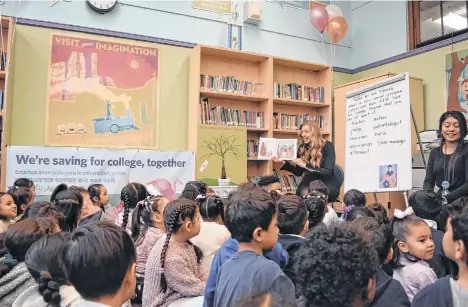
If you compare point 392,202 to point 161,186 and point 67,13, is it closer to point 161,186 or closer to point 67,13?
point 161,186

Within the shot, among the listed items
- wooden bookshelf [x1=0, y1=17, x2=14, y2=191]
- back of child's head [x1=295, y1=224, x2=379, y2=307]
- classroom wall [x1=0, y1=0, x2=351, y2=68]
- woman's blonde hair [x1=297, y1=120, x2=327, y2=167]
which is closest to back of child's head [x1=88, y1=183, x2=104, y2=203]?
wooden bookshelf [x1=0, y1=17, x2=14, y2=191]

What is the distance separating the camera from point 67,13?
4367mm

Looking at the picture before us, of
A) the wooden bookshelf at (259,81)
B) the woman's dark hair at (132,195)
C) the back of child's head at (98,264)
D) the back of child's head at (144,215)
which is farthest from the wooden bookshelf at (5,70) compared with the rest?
the back of child's head at (98,264)

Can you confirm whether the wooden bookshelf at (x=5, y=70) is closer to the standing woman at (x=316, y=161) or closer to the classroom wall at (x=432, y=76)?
the standing woman at (x=316, y=161)

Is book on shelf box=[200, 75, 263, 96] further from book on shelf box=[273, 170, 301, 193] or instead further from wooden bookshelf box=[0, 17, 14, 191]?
wooden bookshelf box=[0, 17, 14, 191]

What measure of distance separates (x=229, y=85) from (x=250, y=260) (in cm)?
392

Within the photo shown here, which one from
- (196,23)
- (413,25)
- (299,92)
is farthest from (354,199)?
(413,25)

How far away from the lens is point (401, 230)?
1694 millimetres

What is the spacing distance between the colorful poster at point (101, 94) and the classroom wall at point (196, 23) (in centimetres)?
25

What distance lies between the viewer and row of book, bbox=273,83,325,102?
5.25 meters

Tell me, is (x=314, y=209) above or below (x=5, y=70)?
below

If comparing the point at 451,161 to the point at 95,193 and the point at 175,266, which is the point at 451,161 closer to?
the point at 175,266

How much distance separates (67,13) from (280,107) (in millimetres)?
2810

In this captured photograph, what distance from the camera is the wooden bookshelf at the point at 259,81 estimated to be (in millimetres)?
4797
